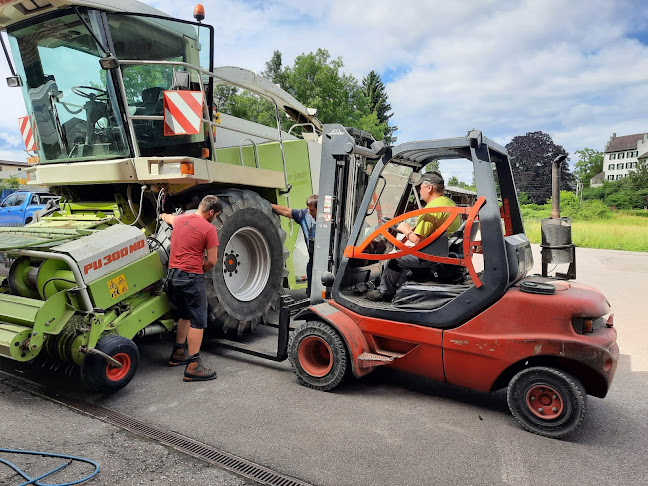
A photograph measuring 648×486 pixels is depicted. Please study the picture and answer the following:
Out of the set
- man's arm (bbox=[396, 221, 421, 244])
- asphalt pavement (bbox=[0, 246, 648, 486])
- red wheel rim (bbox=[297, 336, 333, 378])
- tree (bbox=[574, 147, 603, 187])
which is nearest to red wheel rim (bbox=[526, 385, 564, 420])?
asphalt pavement (bbox=[0, 246, 648, 486])

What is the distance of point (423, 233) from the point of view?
3738mm

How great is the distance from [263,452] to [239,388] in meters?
1.07

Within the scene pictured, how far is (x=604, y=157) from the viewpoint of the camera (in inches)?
3565

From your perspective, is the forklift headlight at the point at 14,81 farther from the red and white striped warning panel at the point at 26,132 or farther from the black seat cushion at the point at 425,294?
the black seat cushion at the point at 425,294

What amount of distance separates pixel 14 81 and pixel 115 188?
5.23ft

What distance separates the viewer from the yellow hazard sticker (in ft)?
12.8

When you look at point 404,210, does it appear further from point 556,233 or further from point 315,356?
point 315,356

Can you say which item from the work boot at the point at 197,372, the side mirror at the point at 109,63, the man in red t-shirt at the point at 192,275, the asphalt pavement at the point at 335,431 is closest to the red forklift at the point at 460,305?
the asphalt pavement at the point at 335,431

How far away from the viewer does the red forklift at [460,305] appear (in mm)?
3191

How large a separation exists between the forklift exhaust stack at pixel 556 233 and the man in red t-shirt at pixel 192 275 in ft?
9.16

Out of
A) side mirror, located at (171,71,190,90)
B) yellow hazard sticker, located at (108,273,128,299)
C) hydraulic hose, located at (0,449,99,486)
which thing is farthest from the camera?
side mirror, located at (171,71,190,90)

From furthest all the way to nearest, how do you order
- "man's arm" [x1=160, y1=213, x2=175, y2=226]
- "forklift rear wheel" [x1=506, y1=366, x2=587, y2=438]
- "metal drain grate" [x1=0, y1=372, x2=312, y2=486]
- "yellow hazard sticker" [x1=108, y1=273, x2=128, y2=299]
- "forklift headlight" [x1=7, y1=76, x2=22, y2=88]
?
1. "forklift headlight" [x1=7, y1=76, x2=22, y2=88]
2. "man's arm" [x1=160, y1=213, x2=175, y2=226]
3. "yellow hazard sticker" [x1=108, y1=273, x2=128, y2=299]
4. "forklift rear wheel" [x1=506, y1=366, x2=587, y2=438]
5. "metal drain grate" [x1=0, y1=372, x2=312, y2=486]

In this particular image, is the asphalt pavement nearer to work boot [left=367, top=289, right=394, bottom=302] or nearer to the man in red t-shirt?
the man in red t-shirt

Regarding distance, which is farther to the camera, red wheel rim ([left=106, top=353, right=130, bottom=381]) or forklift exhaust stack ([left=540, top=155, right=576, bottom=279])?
forklift exhaust stack ([left=540, top=155, right=576, bottom=279])
